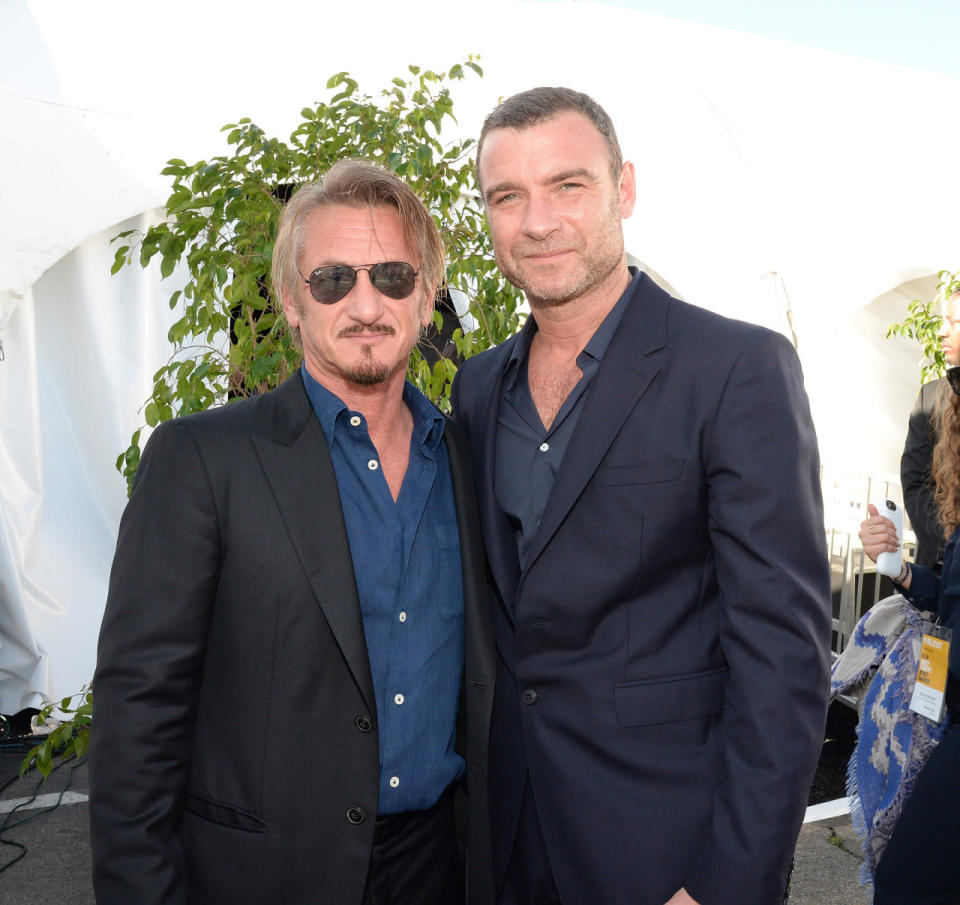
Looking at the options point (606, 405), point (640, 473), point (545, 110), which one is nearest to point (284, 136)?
point (545, 110)

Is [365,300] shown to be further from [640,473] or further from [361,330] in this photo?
[640,473]

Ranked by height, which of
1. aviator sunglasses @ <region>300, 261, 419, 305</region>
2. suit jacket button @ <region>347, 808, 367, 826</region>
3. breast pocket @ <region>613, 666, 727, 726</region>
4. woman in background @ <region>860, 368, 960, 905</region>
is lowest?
woman in background @ <region>860, 368, 960, 905</region>

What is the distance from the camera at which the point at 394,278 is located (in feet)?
6.64

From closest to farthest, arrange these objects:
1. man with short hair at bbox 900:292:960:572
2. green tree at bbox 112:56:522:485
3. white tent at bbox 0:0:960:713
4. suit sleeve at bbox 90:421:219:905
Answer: suit sleeve at bbox 90:421:219:905 → green tree at bbox 112:56:522:485 → man with short hair at bbox 900:292:960:572 → white tent at bbox 0:0:960:713

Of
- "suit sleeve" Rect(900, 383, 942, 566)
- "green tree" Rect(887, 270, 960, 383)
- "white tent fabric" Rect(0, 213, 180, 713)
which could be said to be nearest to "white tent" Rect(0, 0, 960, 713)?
"white tent fabric" Rect(0, 213, 180, 713)

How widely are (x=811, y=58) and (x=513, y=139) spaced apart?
224 inches

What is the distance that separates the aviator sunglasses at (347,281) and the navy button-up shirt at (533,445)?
1.18 ft

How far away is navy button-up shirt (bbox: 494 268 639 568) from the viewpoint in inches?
75.0

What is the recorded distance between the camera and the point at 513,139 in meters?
2.03

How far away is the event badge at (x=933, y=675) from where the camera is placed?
2596 mm

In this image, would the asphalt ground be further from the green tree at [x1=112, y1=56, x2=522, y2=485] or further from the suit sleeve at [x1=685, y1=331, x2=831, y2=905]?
the suit sleeve at [x1=685, y1=331, x2=831, y2=905]

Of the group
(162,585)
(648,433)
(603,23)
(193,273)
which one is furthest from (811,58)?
(162,585)

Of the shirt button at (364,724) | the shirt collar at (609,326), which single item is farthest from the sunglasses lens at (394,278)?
the shirt button at (364,724)

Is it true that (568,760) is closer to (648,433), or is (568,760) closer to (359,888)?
(359,888)
